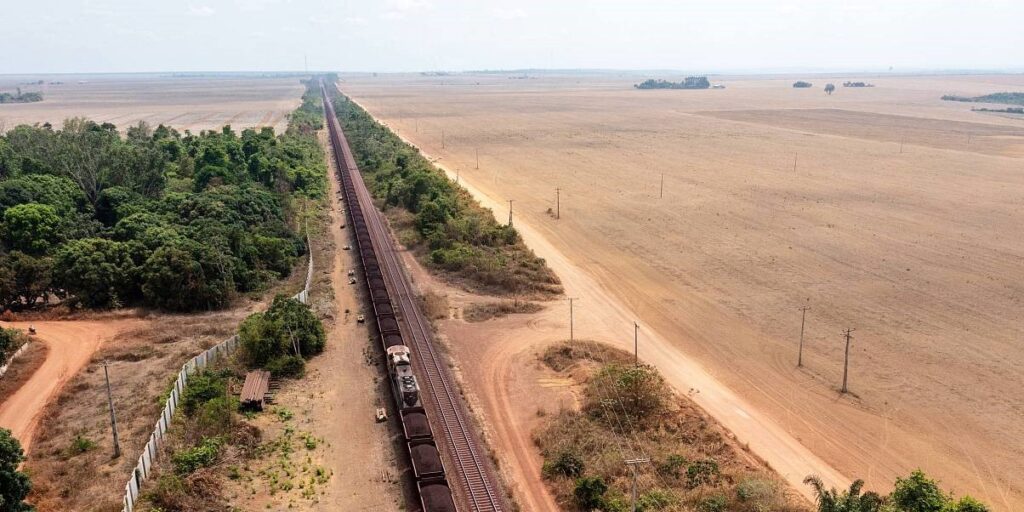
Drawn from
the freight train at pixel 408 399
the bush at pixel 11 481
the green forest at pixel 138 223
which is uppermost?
the green forest at pixel 138 223

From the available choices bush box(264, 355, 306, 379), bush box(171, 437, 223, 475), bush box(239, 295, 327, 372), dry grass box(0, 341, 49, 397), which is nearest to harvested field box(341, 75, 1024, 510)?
bush box(239, 295, 327, 372)

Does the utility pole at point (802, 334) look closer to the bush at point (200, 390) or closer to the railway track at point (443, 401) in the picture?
the railway track at point (443, 401)

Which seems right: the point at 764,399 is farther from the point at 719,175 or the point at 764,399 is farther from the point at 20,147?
the point at 20,147

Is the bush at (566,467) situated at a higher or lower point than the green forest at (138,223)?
lower

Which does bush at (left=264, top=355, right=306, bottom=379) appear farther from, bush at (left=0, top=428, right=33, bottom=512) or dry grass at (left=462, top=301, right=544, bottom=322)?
bush at (left=0, top=428, right=33, bottom=512)

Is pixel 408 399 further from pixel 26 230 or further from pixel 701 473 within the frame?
pixel 26 230

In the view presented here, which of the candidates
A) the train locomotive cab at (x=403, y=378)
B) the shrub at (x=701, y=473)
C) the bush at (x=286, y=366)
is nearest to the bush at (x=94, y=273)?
the bush at (x=286, y=366)

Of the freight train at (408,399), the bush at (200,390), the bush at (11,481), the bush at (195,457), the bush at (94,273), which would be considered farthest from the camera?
the bush at (94,273)

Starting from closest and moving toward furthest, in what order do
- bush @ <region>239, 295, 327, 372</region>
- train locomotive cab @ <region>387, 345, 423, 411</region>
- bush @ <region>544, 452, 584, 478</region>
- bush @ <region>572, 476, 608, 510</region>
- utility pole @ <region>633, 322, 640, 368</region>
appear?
bush @ <region>572, 476, 608, 510</region>, bush @ <region>544, 452, 584, 478</region>, train locomotive cab @ <region>387, 345, 423, 411</region>, bush @ <region>239, 295, 327, 372</region>, utility pole @ <region>633, 322, 640, 368</region>
